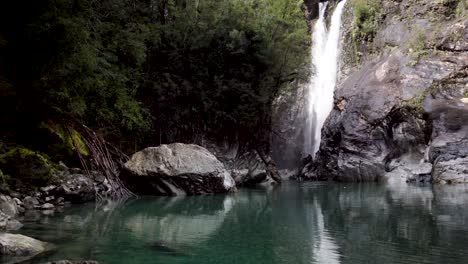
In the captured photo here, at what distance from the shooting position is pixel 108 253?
7711 millimetres

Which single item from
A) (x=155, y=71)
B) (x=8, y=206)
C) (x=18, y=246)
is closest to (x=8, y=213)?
(x=8, y=206)

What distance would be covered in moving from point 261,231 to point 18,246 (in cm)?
466

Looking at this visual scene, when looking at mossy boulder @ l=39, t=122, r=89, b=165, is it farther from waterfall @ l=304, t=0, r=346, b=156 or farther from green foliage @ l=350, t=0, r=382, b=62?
green foliage @ l=350, t=0, r=382, b=62

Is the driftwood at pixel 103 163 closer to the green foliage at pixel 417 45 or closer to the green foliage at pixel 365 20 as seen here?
the green foliage at pixel 417 45

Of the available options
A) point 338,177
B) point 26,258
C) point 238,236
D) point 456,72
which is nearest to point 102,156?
point 238,236

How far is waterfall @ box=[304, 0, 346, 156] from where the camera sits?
33875 mm

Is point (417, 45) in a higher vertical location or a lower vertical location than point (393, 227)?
higher

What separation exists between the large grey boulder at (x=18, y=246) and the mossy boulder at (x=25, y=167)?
5700 millimetres

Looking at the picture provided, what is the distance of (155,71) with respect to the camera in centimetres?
2380

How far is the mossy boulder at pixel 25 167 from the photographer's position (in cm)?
1298

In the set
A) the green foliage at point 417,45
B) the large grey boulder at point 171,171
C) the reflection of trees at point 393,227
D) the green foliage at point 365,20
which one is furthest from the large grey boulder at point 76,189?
the green foliage at point 365,20

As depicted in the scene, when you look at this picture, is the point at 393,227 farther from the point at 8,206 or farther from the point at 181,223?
the point at 8,206

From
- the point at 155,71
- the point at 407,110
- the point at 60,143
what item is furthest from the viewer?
the point at 407,110

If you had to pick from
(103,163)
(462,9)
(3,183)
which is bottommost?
(3,183)
